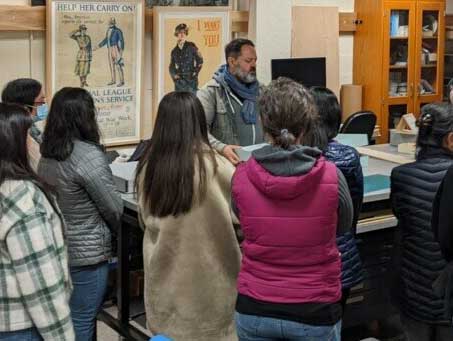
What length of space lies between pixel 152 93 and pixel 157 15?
0.60 metres

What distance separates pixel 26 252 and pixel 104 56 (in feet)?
11.4

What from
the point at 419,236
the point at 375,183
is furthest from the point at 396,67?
the point at 419,236

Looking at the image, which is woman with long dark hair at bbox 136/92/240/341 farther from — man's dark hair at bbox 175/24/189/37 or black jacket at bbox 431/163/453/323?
man's dark hair at bbox 175/24/189/37

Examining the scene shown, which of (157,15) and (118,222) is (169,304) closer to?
(118,222)

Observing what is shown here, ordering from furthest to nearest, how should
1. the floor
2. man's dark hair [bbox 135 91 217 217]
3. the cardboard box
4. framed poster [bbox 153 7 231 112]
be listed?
framed poster [bbox 153 7 231 112] < the floor < the cardboard box < man's dark hair [bbox 135 91 217 217]

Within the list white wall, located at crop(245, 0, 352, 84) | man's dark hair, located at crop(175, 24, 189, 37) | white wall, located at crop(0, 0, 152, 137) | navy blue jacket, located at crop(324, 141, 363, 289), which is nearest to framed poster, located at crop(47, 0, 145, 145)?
white wall, located at crop(0, 0, 152, 137)

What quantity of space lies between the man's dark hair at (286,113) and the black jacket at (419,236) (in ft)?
2.05

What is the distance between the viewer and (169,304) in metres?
2.37

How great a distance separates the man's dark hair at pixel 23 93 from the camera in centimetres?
338

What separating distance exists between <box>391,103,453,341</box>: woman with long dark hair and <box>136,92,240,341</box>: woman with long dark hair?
0.64m

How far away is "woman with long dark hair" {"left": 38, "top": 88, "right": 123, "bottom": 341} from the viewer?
2553mm

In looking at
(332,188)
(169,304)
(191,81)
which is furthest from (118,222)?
(191,81)

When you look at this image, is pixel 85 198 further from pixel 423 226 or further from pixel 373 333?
pixel 373 333

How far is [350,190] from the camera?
245cm
